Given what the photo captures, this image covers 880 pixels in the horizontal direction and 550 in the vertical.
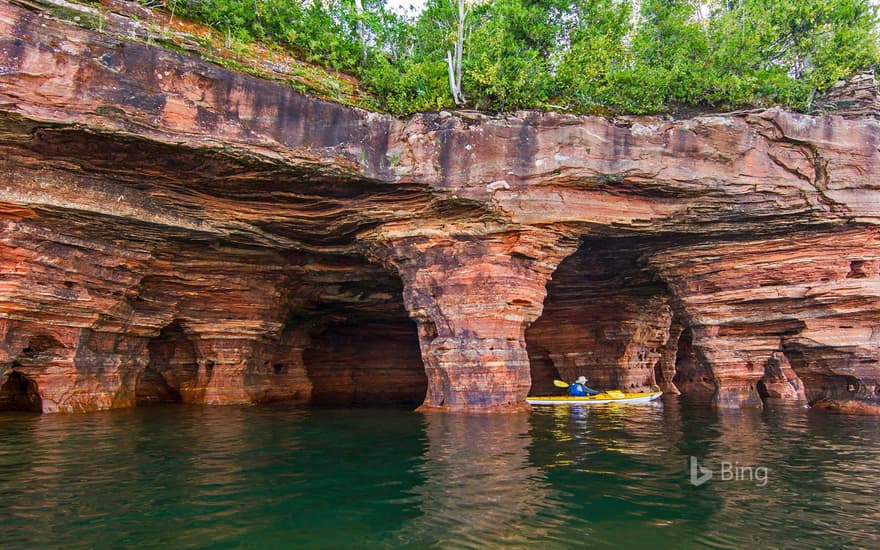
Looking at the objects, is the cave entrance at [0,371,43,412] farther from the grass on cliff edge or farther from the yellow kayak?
the yellow kayak

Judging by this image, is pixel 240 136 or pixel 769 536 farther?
pixel 240 136

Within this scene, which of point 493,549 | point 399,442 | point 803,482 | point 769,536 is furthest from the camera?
point 399,442

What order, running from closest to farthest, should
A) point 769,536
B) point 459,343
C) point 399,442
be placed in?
1. point 769,536
2. point 399,442
3. point 459,343

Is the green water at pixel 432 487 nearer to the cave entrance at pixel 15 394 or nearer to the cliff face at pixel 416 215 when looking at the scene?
the cliff face at pixel 416 215

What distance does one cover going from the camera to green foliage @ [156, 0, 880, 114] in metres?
16.1

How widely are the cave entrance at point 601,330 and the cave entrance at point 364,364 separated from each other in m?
6.42

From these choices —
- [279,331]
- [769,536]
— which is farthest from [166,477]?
[279,331]

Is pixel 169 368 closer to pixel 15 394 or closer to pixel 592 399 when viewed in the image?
pixel 15 394

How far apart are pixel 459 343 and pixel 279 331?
985 cm

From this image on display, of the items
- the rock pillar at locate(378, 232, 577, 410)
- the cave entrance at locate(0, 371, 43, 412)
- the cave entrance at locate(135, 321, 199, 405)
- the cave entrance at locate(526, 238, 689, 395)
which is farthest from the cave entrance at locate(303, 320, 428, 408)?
the cave entrance at locate(0, 371, 43, 412)

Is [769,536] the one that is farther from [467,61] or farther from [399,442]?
[467,61]

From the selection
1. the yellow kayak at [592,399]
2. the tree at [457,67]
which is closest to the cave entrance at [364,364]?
the yellow kayak at [592,399]

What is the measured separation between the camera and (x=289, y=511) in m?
6.48

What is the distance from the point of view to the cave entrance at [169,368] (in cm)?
2303
